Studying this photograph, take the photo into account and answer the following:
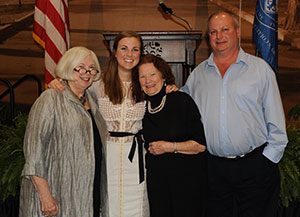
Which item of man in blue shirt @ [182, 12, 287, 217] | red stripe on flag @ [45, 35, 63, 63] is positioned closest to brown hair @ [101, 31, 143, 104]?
man in blue shirt @ [182, 12, 287, 217]

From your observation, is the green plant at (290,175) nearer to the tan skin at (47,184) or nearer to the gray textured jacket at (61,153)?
the gray textured jacket at (61,153)

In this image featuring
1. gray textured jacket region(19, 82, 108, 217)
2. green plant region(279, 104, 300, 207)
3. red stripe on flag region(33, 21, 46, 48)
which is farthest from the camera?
red stripe on flag region(33, 21, 46, 48)

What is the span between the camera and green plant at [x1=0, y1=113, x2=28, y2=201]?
3.52 metres

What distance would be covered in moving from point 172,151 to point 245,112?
2.24 feet

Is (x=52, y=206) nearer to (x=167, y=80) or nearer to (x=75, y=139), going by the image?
(x=75, y=139)

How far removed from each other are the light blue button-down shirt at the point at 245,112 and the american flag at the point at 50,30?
100.0 inches

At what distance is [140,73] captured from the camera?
2.71 metres

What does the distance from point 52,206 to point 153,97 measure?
3.67 feet

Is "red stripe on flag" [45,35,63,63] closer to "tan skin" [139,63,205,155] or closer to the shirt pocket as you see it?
"tan skin" [139,63,205,155]

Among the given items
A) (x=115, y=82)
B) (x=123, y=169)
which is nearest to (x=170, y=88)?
(x=115, y=82)

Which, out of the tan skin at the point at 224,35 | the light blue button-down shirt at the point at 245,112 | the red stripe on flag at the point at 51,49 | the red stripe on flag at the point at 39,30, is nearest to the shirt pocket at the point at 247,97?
the light blue button-down shirt at the point at 245,112

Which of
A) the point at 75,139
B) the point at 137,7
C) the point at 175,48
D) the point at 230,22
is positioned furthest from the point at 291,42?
the point at 75,139

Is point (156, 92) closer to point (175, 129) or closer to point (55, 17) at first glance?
point (175, 129)

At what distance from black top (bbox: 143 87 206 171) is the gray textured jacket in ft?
1.60
